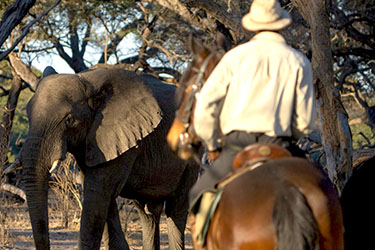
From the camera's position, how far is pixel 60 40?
18.3 metres

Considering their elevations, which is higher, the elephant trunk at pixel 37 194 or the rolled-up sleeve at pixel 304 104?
the rolled-up sleeve at pixel 304 104

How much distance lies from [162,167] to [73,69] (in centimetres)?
1043

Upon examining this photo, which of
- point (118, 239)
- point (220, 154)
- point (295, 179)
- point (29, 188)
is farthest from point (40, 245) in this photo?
point (295, 179)

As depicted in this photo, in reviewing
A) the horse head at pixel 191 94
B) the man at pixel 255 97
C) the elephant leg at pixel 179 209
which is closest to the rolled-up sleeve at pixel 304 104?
the man at pixel 255 97

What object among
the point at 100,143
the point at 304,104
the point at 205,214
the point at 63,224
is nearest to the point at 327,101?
the point at 100,143

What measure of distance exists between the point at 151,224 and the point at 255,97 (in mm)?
5175

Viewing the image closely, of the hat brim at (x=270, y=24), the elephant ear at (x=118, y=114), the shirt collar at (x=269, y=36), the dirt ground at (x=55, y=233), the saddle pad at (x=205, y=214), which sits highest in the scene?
the hat brim at (x=270, y=24)

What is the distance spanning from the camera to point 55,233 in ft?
37.4

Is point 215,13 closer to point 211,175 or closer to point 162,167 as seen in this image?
point 162,167

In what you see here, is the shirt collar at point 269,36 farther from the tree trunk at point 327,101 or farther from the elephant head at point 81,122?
the tree trunk at point 327,101

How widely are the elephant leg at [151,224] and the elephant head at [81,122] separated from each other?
128cm

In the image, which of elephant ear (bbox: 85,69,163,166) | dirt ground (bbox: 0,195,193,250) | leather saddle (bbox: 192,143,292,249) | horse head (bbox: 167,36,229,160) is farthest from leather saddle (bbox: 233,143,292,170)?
dirt ground (bbox: 0,195,193,250)

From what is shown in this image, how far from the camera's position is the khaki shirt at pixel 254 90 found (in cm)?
373

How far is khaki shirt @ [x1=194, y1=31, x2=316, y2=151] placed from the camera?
3729mm
